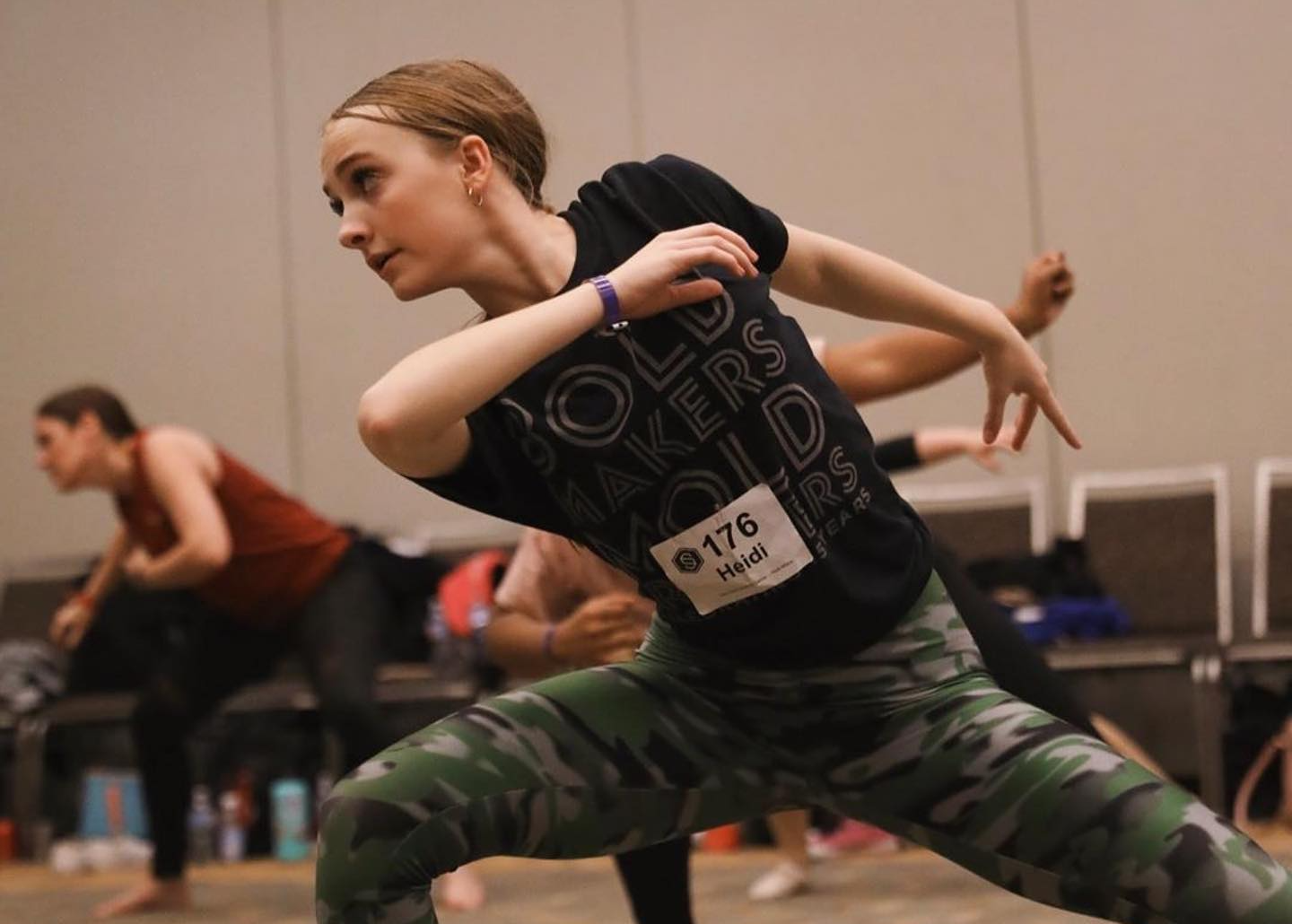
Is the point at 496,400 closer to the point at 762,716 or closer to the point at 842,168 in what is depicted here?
the point at 762,716

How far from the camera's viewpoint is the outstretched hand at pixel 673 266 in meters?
1.79

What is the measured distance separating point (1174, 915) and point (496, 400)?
793 millimetres

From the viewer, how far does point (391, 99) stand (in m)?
1.94

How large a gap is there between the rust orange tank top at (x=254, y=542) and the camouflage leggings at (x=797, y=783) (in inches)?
105

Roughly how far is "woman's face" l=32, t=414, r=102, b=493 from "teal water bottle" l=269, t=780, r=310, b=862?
5.46 ft

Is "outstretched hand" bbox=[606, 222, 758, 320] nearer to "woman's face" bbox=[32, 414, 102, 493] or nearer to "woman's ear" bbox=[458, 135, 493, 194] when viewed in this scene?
"woman's ear" bbox=[458, 135, 493, 194]

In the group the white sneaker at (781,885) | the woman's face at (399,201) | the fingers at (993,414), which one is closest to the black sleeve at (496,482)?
the woman's face at (399,201)

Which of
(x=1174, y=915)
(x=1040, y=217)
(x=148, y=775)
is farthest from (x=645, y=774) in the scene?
(x=1040, y=217)

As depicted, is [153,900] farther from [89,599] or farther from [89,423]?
[89,423]

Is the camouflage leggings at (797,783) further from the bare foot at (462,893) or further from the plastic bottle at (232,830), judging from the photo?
the plastic bottle at (232,830)

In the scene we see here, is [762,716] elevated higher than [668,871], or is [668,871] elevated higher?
[762,716]

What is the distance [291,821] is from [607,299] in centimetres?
473

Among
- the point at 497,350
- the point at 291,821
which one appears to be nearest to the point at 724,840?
the point at 291,821

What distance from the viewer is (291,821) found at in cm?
620
